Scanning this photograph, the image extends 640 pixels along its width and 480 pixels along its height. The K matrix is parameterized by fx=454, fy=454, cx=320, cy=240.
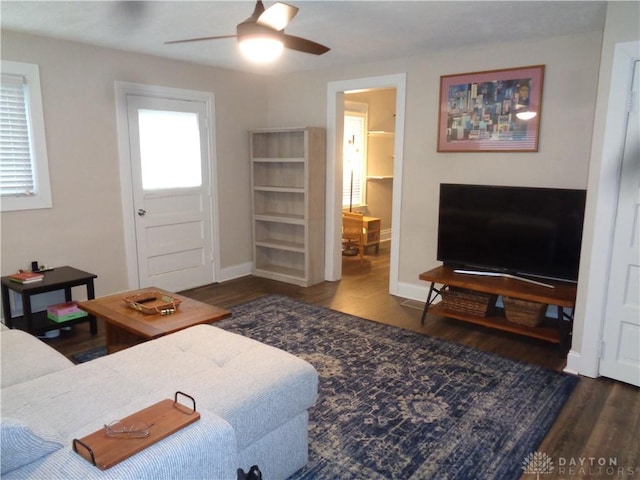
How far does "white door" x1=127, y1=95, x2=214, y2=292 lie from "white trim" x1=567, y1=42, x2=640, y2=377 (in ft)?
12.1

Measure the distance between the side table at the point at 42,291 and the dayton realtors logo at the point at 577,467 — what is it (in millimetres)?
3271

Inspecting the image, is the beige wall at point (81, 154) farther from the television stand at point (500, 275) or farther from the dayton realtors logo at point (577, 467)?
the dayton realtors logo at point (577, 467)

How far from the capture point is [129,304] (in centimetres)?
297

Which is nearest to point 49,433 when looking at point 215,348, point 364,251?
point 215,348

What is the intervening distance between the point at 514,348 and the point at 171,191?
3536 millimetres

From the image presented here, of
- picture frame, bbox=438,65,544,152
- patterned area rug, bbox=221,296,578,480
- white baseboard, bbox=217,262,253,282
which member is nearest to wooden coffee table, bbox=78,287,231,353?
patterned area rug, bbox=221,296,578,480

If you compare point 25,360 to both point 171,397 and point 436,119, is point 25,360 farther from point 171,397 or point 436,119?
point 436,119

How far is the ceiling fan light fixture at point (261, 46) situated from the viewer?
2391mm

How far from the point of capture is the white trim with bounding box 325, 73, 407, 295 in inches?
176

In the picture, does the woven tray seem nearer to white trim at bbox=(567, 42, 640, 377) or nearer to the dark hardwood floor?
the dark hardwood floor

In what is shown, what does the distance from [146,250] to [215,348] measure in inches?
107

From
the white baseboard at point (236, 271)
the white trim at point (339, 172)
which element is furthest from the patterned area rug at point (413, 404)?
the white baseboard at point (236, 271)

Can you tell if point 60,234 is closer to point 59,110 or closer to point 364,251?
point 59,110

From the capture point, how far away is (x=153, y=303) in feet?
9.77
